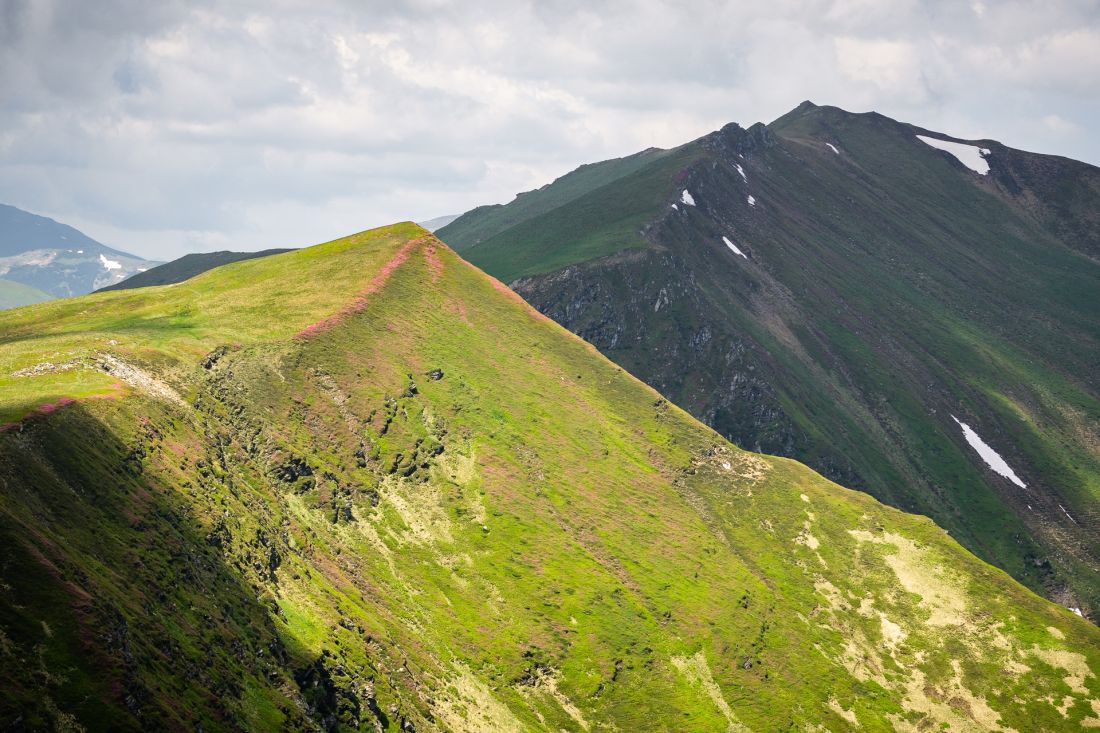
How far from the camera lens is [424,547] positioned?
9100cm

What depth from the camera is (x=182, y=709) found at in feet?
148

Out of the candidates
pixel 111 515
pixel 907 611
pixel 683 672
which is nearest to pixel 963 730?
pixel 907 611

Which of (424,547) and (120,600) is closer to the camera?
(120,600)

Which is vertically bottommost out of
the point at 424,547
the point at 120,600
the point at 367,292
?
the point at 424,547

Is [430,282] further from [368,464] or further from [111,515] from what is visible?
[111,515]

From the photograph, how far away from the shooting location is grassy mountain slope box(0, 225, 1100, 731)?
5322 cm

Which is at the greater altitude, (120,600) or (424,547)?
→ (120,600)

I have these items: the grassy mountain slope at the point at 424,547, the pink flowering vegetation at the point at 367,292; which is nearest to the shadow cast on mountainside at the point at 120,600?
the grassy mountain slope at the point at 424,547

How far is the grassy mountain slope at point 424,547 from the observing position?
175 ft

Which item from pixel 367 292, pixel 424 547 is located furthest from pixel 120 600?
pixel 367 292

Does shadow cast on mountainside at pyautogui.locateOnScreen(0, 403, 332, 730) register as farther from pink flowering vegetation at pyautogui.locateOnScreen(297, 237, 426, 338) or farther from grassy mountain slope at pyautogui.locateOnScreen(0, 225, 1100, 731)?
pink flowering vegetation at pyautogui.locateOnScreen(297, 237, 426, 338)

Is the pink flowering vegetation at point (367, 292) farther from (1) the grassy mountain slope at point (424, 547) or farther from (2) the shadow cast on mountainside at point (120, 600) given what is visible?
(2) the shadow cast on mountainside at point (120, 600)

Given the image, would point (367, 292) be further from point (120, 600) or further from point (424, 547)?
point (120, 600)

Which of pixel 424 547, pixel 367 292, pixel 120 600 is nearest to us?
pixel 120 600
